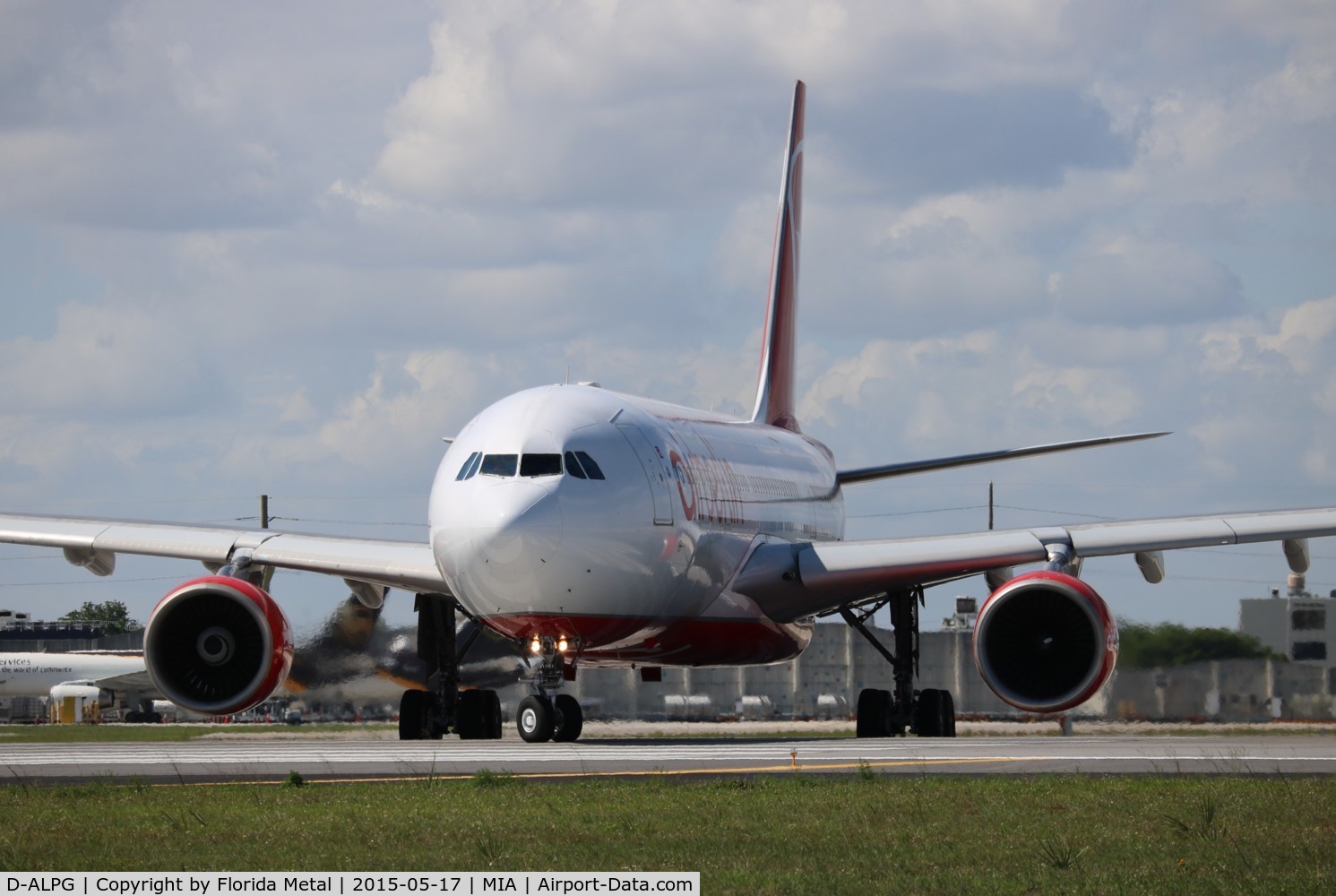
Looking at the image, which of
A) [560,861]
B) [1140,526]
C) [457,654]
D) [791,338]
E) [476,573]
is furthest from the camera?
[791,338]

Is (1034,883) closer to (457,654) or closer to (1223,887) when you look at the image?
(1223,887)

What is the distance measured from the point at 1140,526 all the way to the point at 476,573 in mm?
8250

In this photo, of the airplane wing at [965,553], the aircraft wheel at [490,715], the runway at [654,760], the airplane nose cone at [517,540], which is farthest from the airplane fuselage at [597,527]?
the aircraft wheel at [490,715]

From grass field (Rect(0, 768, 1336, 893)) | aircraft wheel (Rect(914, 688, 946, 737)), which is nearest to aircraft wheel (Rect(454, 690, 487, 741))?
aircraft wheel (Rect(914, 688, 946, 737))

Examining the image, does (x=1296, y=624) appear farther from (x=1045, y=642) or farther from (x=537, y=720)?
(x=537, y=720)

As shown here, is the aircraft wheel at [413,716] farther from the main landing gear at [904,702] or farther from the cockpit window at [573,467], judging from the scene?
the main landing gear at [904,702]

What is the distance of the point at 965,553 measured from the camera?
80.2ft

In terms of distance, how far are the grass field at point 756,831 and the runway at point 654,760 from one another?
1.29 metres

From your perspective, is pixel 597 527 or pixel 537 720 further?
pixel 537 720

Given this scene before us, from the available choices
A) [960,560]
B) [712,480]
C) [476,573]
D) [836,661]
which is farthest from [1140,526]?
[836,661]

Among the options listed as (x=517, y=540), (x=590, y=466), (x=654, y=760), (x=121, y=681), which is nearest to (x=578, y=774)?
(x=654, y=760)

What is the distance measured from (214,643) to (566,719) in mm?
4191

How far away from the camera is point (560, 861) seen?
30.8 feet

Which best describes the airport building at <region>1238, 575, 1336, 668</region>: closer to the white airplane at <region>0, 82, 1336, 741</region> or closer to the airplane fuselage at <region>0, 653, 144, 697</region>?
the white airplane at <region>0, 82, 1336, 741</region>
